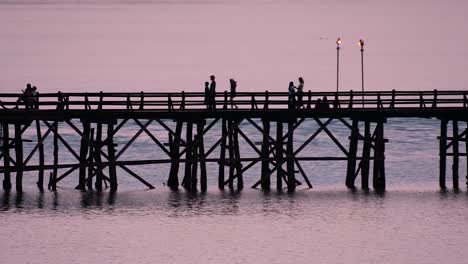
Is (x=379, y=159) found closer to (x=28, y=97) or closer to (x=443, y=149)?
(x=443, y=149)

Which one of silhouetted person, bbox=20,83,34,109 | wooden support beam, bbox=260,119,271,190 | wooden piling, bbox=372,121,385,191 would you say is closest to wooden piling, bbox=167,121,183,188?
wooden support beam, bbox=260,119,271,190

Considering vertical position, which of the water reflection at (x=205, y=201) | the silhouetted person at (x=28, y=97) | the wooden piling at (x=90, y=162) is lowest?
the water reflection at (x=205, y=201)

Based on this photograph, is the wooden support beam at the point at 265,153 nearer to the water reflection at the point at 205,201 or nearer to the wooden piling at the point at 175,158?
the water reflection at the point at 205,201

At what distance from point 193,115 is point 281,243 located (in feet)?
38.2

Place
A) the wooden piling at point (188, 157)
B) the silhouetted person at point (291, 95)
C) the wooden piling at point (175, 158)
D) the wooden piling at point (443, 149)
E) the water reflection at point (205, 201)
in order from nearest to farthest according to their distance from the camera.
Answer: the water reflection at point (205, 201), the silhouetted person at point (291, 95), the wooden piling at point (188, 157), the wooden piling at point (175, 158), the wooden piling at point (443, 149)

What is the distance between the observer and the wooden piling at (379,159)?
2122 inches

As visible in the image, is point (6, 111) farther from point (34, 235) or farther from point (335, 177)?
point (335, 177)

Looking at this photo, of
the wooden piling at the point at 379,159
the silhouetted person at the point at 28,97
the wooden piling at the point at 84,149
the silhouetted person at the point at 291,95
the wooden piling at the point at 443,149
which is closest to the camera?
the silhouetted person at the point at 28,97

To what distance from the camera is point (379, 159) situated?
53.9 m

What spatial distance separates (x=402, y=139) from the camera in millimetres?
114250

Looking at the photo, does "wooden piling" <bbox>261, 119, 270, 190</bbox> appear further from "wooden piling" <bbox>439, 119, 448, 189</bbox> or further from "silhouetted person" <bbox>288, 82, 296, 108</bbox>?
"wooden piling" <bbox>439, 119, 448, 189</bbox>

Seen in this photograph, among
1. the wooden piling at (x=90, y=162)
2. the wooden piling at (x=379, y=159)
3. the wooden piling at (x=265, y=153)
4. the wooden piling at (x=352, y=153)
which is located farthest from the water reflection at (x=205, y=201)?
the wooden piling at (x=265, y=153)

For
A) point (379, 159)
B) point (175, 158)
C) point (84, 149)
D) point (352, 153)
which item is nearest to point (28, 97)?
point (84, 149)

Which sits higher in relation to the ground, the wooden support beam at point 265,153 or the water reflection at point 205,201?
the wooden support beam at point 265,153
